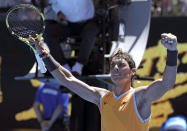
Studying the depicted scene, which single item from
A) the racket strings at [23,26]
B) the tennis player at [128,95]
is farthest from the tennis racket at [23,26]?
the tennis player at [128,95]

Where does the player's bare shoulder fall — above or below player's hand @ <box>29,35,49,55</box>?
below

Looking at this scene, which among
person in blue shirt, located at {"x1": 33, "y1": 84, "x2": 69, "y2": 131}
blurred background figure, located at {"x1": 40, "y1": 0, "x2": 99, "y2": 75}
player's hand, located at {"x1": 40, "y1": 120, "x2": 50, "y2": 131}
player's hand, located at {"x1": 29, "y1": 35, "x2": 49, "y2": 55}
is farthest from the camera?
person in blue shirt, located at {"x1": 33, "y1": 84, "x2": 69, "y2": 131}

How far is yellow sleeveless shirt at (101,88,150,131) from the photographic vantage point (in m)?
2.75

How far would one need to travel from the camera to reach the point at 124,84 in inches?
113

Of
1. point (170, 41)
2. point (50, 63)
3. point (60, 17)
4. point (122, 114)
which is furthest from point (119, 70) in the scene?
point (60, 17)

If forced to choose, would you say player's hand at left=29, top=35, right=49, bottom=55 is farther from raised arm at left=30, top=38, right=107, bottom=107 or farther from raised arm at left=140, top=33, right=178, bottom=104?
raised arm at left=140, top=33, right=178, bottom=104

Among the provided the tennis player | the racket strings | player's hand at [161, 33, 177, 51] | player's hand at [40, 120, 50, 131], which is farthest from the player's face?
player's hand at [40, 120, 50, 131]

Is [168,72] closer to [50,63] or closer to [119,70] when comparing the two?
[119,70]

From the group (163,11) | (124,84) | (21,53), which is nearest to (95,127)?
(124,84)

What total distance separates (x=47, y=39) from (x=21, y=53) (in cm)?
210

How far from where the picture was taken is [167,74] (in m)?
2.66

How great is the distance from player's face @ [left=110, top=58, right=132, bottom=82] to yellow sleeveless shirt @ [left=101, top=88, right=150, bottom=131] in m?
0.14

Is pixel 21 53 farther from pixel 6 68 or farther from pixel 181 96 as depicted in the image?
pixel 181 96

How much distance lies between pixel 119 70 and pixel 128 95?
192 millimetres
